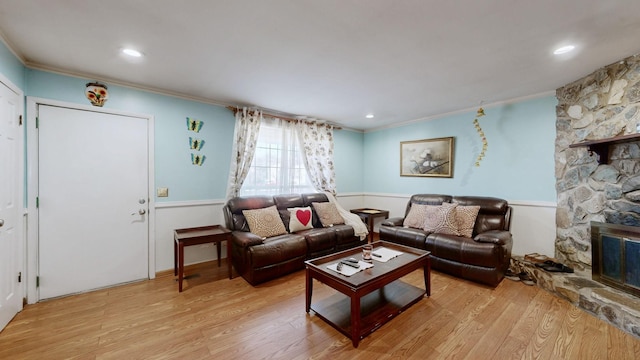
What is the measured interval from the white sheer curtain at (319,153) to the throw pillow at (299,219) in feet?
3.10

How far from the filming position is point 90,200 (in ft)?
8.71

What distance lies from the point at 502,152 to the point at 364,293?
3102 millimetres

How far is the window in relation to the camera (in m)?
3.96

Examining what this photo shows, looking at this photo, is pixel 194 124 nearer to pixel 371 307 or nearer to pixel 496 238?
pixel 371 307

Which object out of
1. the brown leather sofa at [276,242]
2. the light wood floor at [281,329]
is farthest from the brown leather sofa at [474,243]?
the brown leather sofa at [276,242]

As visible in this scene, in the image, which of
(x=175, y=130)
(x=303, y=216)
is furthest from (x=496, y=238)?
(x=175, y=130)

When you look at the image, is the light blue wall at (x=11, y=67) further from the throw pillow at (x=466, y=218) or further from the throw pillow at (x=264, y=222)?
the throw pillow at (x=466, y=218)

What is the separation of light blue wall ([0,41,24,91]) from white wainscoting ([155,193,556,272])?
1.64 metres

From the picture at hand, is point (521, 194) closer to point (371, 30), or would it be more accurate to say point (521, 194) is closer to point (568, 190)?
point (568, 190)

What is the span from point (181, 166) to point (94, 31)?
1679 millimetres

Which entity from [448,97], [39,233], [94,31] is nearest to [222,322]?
[39,233]

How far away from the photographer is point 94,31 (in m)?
1.85

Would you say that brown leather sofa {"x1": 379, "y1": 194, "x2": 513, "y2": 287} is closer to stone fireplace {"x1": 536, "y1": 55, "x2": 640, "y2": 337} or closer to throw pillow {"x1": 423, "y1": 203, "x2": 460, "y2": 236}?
throw pillow {"x1": 423, "y1": 203, "x2": 460, "y2": 236}

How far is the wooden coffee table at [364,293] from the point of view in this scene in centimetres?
190
